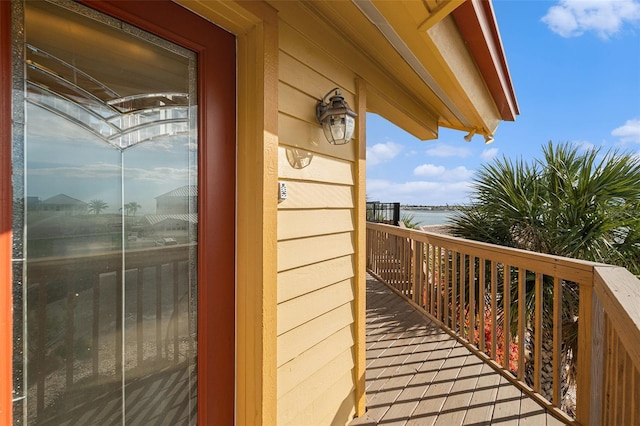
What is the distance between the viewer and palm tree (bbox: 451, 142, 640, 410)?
3590mm

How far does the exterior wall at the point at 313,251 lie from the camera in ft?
4.77

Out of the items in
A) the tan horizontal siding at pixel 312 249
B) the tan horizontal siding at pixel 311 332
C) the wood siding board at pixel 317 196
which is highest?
the wood siding board at pixel 317 196

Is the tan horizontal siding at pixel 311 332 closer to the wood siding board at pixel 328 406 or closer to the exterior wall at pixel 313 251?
the exterior wall at pixel 313 251

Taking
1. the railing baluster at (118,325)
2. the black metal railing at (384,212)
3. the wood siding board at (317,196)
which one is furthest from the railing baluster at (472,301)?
the black metal railing at (384,212)

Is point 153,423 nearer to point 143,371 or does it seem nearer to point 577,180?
point 143,371

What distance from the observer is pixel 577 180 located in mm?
4055

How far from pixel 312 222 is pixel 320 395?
0.91 m

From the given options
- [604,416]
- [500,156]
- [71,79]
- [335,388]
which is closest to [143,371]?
[71,79]

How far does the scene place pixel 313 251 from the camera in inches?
64.8

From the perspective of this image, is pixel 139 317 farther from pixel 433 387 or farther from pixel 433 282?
pixel 433 282

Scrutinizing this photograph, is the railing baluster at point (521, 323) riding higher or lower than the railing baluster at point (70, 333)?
lower

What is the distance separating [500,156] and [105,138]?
4.87 m

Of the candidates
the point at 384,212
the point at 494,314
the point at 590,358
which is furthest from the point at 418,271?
the point at 384,212

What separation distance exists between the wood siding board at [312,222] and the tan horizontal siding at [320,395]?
2.38ft
